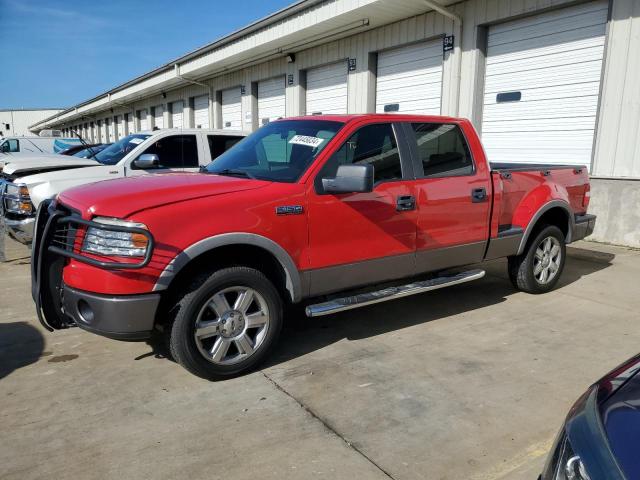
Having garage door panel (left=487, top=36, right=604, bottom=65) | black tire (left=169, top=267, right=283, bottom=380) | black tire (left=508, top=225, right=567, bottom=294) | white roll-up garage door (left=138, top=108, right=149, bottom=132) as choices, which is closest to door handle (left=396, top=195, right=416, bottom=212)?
black tire (left=169, top=267, right=283, bottom=380)

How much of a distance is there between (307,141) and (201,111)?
65.5 ft

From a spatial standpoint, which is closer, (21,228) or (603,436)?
(603,436)

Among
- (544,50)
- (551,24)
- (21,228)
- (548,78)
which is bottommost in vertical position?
(21,228)

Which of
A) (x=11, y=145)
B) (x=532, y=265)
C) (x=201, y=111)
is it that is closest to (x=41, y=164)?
(x=532, y=265)

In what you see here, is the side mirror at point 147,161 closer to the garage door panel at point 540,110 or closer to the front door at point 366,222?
the front door at point 366,222

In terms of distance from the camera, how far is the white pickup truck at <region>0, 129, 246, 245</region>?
664 cm

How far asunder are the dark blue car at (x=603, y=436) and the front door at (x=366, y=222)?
2.30 metres

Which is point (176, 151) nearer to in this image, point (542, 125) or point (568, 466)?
point (542, 125)

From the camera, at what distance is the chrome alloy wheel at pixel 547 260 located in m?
5.73

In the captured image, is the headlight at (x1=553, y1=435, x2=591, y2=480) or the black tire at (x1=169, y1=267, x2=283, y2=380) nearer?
the headlight at (x1=553, y1=435, x2=591, y2=480)

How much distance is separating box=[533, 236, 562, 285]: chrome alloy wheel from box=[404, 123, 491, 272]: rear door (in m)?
1.05

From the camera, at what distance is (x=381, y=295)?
4.21 m

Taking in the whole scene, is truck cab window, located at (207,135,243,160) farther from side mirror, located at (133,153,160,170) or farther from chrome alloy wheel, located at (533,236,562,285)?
chrome alloy wheel, located at (533,236,562,285)

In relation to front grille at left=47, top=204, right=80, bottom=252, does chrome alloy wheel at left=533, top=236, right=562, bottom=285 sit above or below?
below
